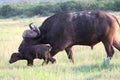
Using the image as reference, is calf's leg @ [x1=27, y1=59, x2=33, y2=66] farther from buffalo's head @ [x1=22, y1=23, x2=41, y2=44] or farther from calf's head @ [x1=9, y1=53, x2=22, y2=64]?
buffalo's head @ [x1=22, y1=23, x2=41, y2=44]

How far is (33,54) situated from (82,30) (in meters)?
1.78

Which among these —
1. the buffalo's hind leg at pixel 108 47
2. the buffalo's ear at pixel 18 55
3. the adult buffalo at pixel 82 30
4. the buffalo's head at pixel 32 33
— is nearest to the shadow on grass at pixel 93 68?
the buffalo's hind leg at pixel 108 47

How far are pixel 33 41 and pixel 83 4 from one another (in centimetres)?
5038

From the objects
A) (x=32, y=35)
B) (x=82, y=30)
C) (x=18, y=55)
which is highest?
(x=82, y=30)

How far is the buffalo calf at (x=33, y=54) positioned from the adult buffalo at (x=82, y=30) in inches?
14.0

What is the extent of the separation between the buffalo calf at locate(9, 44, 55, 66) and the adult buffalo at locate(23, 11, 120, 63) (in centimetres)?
36

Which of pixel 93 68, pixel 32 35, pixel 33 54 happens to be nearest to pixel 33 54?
pixel 33 54

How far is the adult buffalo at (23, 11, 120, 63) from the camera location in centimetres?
1500

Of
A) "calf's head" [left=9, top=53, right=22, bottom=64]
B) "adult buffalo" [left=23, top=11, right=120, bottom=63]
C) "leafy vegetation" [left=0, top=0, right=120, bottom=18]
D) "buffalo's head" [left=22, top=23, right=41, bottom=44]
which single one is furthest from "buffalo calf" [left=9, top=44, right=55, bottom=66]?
"leafy vegetation" [left=0, top=0, right=120, bottom=18]

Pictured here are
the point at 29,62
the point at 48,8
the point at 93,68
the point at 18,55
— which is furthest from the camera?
the point at 48,8

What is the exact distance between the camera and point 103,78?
10984 mm

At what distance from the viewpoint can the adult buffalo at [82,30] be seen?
49.2ft

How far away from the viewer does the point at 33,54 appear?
14883 millimetres

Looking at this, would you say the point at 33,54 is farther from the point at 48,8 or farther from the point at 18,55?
the point at 48,8
